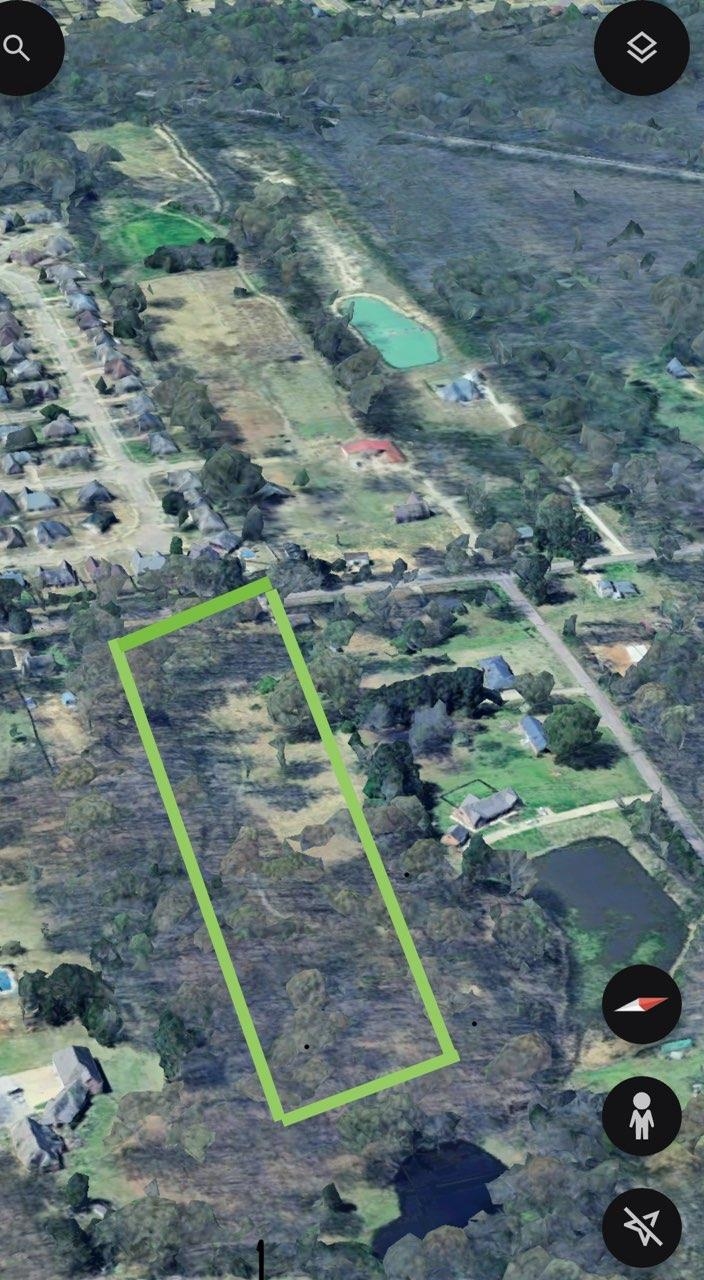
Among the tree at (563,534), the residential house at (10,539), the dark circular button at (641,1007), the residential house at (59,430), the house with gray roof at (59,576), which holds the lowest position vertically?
the residential house at (59,430)

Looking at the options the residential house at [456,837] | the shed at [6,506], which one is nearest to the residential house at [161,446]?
the shed at [6,506]

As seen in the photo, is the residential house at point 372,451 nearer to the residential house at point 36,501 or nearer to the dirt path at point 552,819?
the residential house at point 36,501

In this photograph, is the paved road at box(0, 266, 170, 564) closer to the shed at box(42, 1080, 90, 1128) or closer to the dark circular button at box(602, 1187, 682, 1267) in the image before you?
the shed at box(42, 1080, 90, 1128)

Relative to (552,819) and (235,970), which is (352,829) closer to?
(552,819)

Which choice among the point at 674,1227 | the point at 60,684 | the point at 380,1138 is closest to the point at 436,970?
the point at 380,1138

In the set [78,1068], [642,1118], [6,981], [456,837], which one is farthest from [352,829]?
[642,1118]

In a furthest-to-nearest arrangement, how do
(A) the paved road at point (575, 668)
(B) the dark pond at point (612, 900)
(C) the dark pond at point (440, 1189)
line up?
(A) the paved road at point (575, 668) → (B) the dark pond at point (612, 900) → (C) the dark pond at point (440, 1189)

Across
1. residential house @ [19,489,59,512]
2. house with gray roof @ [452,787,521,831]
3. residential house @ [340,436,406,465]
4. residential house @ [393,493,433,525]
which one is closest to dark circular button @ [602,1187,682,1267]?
house with gray roof @ [452,787,521,831]
